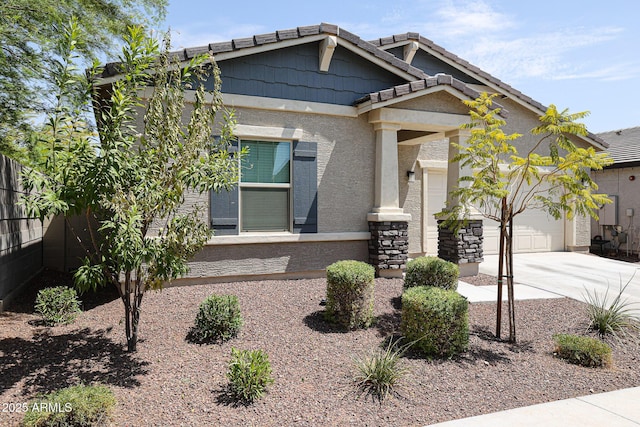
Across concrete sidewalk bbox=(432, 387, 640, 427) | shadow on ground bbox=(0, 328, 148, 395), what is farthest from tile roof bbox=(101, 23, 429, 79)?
concrete sidewalk bbox=(432, 387, 640, 427)

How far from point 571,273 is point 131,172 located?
979 cm

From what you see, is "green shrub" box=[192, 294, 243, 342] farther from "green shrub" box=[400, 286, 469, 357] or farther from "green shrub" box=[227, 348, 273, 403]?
"green shrub" box=[400, 286, 469, 357]

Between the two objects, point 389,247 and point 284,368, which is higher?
point 389,247

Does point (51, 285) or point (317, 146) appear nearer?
point (51, 285)

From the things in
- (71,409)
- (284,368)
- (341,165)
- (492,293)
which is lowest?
(284,368)

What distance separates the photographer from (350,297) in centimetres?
568

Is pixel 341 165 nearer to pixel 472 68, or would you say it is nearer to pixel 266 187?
pixel 266 187

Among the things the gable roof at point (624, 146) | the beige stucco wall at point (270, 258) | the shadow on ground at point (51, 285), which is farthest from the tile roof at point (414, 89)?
the gable roof at point (624, 146)

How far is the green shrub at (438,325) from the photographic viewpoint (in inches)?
198

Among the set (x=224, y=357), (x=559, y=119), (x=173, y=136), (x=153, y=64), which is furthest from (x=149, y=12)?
(x=559, y=119)

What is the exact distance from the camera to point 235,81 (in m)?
7.61

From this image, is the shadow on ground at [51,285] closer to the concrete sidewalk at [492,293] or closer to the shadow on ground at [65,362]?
the shadow on ground at [65,362]

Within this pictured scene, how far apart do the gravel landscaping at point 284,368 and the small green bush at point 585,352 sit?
0.13 m

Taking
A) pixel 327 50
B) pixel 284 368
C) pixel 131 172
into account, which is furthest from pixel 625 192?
pixel 131 172
